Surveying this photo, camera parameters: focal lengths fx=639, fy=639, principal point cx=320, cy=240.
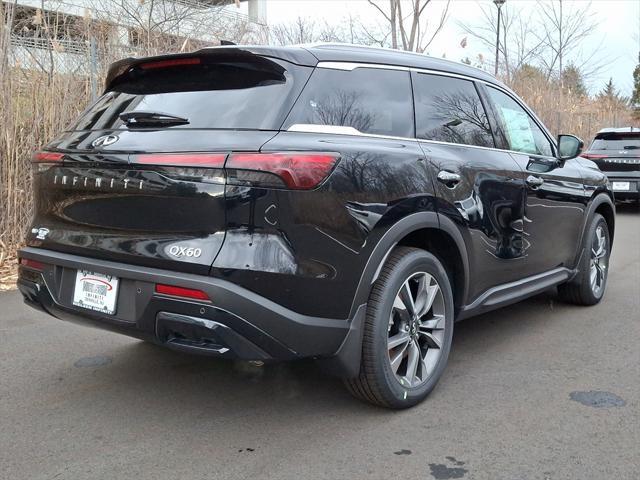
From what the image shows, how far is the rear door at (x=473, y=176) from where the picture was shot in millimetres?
3500

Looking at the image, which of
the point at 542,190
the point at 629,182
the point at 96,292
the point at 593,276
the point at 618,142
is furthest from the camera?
the point at 618,142

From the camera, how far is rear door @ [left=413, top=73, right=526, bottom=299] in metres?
3.50

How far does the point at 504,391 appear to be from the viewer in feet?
11.6

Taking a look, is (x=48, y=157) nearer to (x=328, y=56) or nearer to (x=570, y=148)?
(x=328, y=56)

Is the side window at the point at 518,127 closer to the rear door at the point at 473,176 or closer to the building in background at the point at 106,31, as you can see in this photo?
the rear door at the point at 473,176

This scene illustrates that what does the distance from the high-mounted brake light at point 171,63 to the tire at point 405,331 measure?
1.36m

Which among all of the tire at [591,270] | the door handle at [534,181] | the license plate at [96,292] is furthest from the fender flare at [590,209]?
the license plate at [96,292]

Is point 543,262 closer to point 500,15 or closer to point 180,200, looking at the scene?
point 180,200

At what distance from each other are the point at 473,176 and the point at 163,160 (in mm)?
1804

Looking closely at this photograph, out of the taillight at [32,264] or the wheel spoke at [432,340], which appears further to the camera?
the wheel spoke at [432,340]

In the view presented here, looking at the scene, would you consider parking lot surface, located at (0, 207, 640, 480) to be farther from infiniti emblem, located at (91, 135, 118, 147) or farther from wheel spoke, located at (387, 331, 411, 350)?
infiniti emblem, located at (91, 135, 118, 147)

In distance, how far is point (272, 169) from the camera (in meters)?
2.62

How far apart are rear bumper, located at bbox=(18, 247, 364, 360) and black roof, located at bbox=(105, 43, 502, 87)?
3.51 ft

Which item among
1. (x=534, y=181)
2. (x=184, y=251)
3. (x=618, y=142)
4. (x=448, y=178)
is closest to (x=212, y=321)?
(x=184, y=251)
